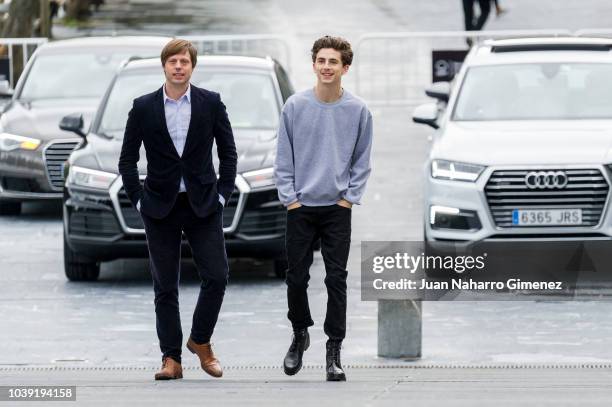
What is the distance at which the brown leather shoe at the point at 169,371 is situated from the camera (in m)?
8.97

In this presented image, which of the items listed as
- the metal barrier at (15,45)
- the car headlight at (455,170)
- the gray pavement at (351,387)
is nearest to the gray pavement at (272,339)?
the gray pavement at (351,387)

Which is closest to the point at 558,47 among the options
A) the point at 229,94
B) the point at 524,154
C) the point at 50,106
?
the point at 524,154

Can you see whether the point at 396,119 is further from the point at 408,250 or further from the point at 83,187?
the point at 408,250

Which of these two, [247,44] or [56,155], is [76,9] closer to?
[247,44]

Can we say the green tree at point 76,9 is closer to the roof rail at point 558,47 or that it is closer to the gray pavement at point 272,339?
the gray pavement at point 272,339

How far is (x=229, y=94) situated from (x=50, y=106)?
11.2 feet

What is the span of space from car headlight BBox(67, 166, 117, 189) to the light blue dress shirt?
429 cm

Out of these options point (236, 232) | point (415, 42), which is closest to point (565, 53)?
point (236, 232)

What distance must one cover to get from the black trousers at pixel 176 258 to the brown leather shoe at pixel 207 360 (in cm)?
9

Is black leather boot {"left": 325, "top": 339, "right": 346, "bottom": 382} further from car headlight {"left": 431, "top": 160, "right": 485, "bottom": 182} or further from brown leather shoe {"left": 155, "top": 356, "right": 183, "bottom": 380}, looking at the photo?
car headlight {"left": 431, "top": 160, "right": 485, "bottom": 182}

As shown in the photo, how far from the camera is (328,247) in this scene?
903cm

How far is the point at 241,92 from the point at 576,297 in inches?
140

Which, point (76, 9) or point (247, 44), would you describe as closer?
point (247, 44)

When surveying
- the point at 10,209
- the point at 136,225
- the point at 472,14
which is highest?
the point at 136,225
